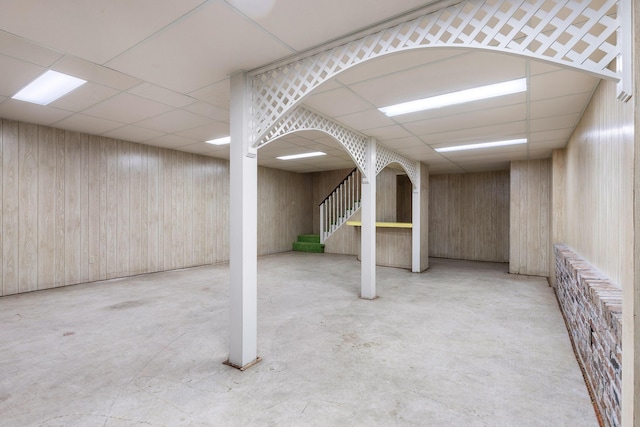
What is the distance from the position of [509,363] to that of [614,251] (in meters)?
1.19

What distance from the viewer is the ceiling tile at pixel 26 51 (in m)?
2.18

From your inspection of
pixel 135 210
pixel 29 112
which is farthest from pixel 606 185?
pixel 135 210

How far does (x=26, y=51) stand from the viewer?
2.35m

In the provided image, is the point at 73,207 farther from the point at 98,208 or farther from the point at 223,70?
the point at 223,70

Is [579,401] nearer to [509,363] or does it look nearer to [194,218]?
[509,363]

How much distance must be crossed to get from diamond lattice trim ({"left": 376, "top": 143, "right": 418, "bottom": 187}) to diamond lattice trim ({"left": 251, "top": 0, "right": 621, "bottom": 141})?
285cm

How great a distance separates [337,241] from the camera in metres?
9.22

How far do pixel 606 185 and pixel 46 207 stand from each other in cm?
690

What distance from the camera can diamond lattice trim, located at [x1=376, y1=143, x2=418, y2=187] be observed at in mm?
5078

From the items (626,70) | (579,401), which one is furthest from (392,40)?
(579,401)

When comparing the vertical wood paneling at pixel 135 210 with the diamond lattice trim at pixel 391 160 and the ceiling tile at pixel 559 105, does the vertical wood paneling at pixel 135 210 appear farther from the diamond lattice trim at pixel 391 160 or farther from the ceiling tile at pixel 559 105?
the ceiling tile at pixel 559 105

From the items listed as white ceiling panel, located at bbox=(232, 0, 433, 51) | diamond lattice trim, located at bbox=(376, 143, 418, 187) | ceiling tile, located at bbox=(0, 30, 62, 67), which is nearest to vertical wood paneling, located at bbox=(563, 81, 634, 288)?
white ceiling panel, located at bbox=(232, 0, 433, 51)

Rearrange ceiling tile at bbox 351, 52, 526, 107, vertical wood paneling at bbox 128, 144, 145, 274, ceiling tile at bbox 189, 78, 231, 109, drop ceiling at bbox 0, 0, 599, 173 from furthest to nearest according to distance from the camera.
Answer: vertical wood paneling at bbox 128, 144, 145, 274 → ceiling tile at bbox 189, 78, 231, 109 → ceiling tile at bbox 351, 52, 526, 107 → drop ceiling at bbox 0, 0, 599, 173

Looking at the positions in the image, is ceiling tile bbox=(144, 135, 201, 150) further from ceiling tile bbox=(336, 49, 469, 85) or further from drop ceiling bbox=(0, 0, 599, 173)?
ceiling tile bbox=(336, 49, 469, 85)
